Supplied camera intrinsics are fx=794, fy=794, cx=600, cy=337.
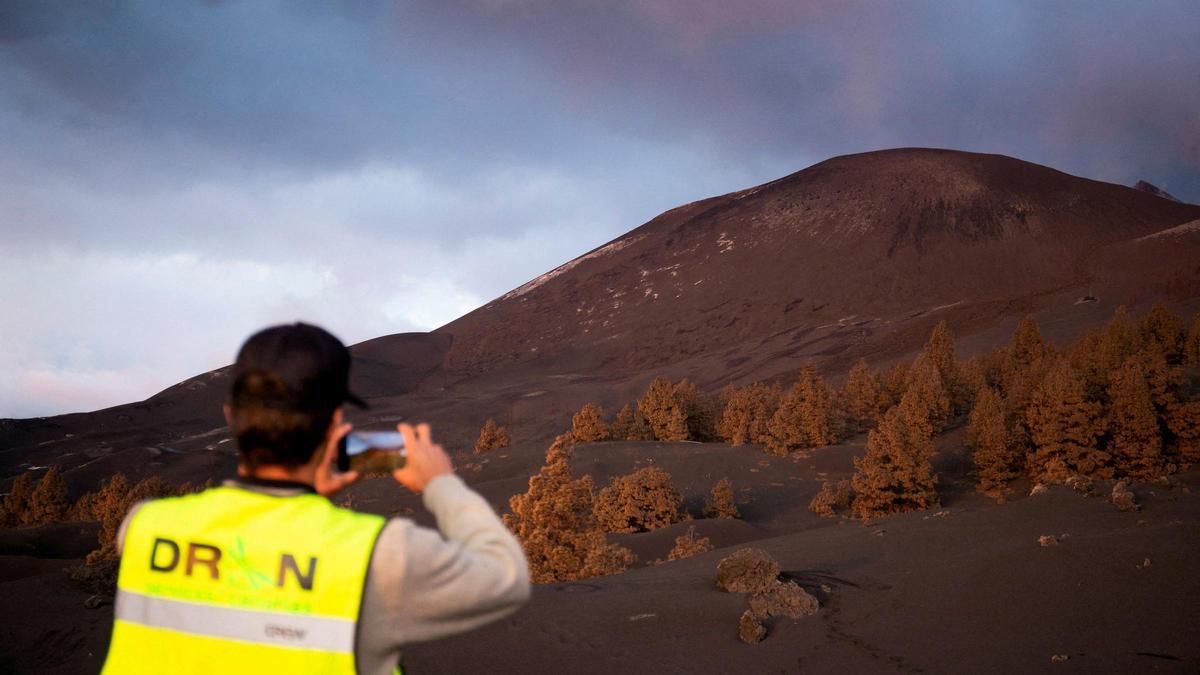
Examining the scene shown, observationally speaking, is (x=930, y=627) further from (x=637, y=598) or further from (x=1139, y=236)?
(x=1139, y=236)

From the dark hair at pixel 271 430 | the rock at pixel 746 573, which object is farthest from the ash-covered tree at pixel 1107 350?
the dark hair at pixel 271 430

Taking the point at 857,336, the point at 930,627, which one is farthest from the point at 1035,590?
the point at 857,336

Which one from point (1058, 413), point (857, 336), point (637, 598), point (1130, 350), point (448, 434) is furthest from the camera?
point (857, 336)

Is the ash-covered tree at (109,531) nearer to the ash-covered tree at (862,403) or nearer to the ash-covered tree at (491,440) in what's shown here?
the ash-covered tree at (491,440)

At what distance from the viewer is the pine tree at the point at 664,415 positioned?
39.5m

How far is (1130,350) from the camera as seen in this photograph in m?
33.8

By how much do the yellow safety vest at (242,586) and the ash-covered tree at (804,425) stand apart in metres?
32.7

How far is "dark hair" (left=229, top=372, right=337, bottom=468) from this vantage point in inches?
66.4

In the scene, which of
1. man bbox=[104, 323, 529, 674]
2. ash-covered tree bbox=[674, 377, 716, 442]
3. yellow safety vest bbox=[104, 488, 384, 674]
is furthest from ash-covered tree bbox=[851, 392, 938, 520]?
yellow safety vest bbox=[104, 488, 384, 674]

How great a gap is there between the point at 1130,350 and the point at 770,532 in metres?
22.1

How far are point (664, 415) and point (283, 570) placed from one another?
38808 mm

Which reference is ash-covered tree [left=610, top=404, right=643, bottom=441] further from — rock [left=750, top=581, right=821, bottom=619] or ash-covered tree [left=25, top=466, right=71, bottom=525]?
rock [left=750, top=581, right=821, bottom=619]

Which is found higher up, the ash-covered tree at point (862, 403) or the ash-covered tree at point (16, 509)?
the ash-covered tree at point (16, 509)

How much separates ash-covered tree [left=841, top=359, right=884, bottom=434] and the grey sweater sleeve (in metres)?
38.6
